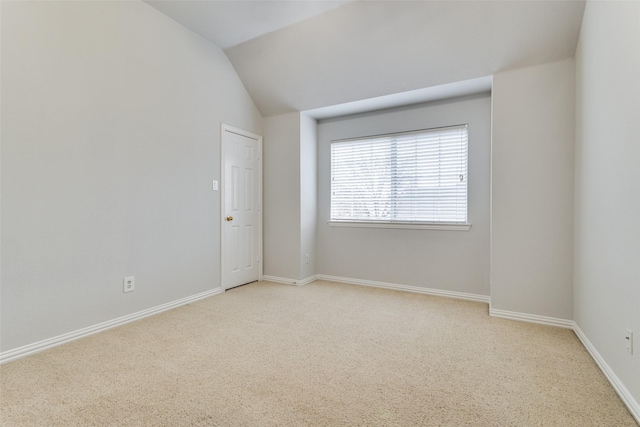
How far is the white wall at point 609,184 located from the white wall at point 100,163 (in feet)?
11.0

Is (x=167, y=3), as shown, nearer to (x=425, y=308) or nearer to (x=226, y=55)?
(x=226, y=55)

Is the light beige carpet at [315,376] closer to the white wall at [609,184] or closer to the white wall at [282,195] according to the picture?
the white wall at [609,184]

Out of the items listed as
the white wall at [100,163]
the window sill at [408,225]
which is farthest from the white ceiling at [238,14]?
the window sill at [408,225]

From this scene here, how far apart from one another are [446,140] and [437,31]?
3.92 feet

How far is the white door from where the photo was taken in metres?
3.69

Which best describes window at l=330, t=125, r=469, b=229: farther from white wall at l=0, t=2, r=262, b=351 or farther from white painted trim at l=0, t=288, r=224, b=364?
white painted trim at l=0, t=288, r=224, b=364

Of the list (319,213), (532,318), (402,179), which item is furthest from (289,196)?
(532,318)

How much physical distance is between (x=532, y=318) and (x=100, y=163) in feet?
12.7

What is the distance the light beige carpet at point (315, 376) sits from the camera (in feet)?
4.84

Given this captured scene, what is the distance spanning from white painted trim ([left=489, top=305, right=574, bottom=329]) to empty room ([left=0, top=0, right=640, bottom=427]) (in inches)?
0.7

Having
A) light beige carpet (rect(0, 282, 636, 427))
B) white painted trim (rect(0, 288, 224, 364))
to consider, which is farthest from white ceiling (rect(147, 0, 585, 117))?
white painted trim (rect(0, 288, 224, 364))

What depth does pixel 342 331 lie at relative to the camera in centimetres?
251

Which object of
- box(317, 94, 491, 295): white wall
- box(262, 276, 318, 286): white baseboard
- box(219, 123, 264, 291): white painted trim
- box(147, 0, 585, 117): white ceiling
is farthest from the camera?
box(262, 276, 318, 286): white baseboard

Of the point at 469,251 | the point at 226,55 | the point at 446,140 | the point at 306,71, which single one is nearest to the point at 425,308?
the point at 469,251
